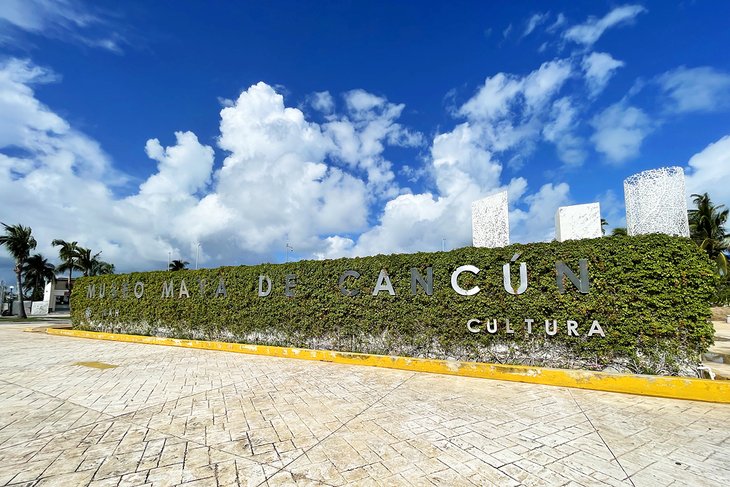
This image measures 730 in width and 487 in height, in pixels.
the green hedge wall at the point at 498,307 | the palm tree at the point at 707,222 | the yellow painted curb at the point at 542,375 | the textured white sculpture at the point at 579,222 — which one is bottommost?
the yellow painted curb at the point at 542,375

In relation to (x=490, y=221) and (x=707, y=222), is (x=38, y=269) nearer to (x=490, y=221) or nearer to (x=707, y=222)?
(x=490, y=221)

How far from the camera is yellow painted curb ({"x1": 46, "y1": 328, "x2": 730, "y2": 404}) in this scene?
517cm

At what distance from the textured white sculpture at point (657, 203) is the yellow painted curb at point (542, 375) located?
2695 millimetres

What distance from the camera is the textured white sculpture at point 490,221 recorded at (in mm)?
7766

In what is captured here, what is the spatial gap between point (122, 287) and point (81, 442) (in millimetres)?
11845

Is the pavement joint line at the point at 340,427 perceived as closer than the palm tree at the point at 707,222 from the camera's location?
Yes

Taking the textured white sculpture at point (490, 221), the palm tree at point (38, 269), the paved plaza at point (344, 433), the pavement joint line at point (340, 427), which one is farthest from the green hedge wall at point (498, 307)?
the palm tree at point (38, 269)

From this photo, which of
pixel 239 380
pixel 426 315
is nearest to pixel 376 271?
pixel 426 315

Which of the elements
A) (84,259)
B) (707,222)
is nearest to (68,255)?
(84,259)

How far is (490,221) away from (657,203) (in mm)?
3036

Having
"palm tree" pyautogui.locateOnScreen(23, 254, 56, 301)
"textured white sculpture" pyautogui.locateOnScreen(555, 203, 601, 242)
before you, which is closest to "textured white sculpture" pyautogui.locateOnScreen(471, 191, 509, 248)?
"textured white sculpture" pyautogui.locateOnScreen(555, 203, 601, 242)

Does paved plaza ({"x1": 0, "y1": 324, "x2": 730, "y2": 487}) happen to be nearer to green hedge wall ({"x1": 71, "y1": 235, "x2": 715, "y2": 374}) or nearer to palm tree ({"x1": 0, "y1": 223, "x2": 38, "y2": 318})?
green hedge wall ({"x1": 71, "y1": 235, "x2": 715, "y2": 374})

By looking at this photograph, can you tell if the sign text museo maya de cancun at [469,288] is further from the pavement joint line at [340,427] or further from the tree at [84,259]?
the tree at [84,259]

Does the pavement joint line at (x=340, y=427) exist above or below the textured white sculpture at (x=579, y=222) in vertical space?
below
